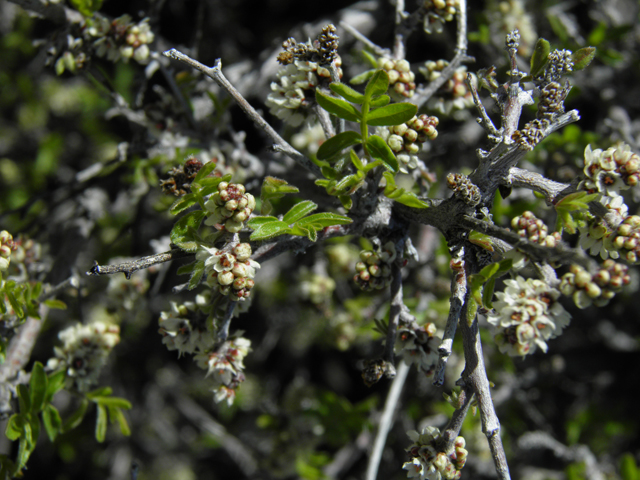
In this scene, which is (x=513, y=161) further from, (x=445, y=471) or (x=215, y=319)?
(x=215, y=319)

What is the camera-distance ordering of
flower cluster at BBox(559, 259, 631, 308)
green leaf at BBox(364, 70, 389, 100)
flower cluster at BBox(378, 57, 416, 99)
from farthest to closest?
1. flower cluster at BBox(378, 57, 416, 99)
2. green leaf at BBox(364, 70, 389, 100)
3. flower cluster at BBox(559, 259, 631, 308)

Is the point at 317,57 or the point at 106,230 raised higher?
the point at 317,57

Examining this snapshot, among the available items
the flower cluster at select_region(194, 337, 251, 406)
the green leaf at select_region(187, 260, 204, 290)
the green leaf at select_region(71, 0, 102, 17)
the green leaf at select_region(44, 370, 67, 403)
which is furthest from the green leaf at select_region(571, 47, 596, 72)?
the green leaf at select_region(44, 370, 67, 403)

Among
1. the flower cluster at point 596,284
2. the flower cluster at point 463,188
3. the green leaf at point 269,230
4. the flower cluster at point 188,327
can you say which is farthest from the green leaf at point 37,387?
the flower cluster at point 596,284

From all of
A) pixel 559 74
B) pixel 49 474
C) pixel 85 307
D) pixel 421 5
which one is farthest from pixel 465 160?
pixel 49 474

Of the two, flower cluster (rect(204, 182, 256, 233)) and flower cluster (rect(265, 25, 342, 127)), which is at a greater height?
flower cluster (rect(265, 25, 342, 127))

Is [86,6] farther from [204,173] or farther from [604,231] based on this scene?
[604,231]

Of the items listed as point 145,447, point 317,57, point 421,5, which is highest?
point 421,5

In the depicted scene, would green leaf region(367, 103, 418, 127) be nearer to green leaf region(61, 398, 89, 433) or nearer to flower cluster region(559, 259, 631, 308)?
flower cluster region(559, 259, 631, 308)
